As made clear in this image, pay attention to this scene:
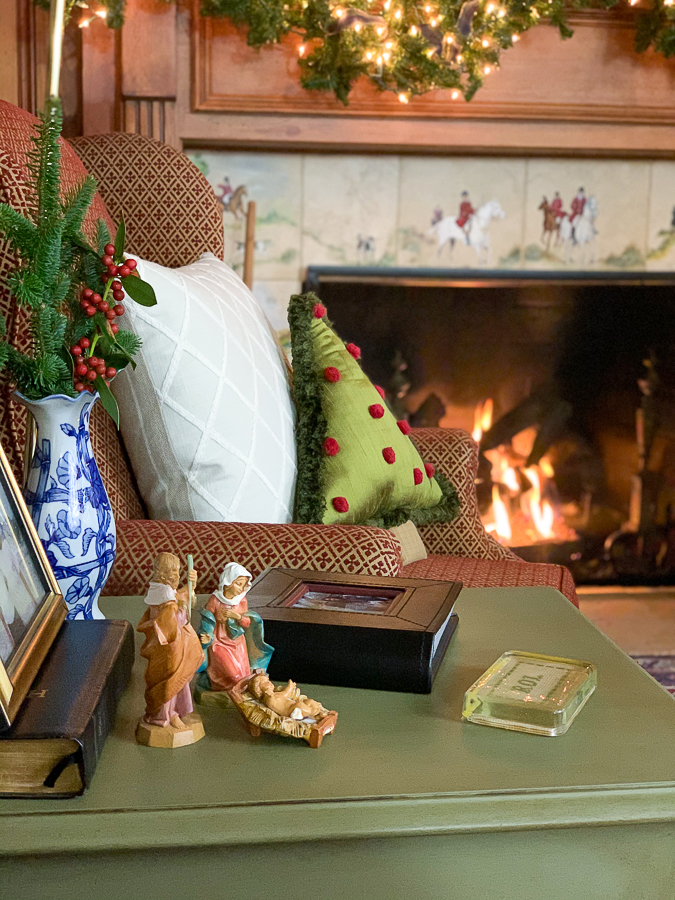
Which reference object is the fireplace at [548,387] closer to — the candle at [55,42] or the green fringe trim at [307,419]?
the green fringe trim at [307,419]

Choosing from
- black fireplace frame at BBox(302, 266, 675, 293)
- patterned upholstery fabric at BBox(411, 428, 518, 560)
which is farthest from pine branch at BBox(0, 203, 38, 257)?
black fireplace frame at BBox(302, 266, 675, 293)

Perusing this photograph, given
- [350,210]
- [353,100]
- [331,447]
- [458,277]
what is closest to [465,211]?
[458,277]

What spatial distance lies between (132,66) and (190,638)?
1.92 metres

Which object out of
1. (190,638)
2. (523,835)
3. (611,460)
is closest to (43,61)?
(611,460)

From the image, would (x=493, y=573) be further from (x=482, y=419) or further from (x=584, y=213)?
(x=584, y=213)

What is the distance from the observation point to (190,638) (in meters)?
0.69

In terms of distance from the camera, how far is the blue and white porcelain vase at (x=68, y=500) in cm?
88

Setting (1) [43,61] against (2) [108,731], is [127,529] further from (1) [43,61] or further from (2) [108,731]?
(1) [43,61]

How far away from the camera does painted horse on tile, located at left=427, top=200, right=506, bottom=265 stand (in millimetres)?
2537

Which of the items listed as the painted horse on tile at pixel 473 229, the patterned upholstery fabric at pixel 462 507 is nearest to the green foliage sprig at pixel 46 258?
the patterned upholstery fabric at pixel 462 507

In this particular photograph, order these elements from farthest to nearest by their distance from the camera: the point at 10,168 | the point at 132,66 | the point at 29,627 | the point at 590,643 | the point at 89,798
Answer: the point at 132,66
the point at 10,168
the point at 590,643
the point at 29,627
the point at 89,798

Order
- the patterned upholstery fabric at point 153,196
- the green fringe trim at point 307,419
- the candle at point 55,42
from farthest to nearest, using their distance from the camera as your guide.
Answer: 1. the patterned upholstery fabric at point 153,196
2. the green fringe trim at point 307,419
3. the candle at point 55,42

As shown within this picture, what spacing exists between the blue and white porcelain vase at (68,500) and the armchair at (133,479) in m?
0.18

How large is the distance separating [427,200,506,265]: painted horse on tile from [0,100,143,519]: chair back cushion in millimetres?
1353
